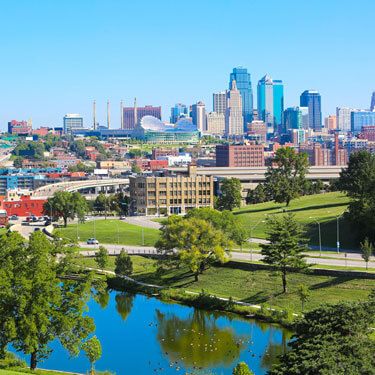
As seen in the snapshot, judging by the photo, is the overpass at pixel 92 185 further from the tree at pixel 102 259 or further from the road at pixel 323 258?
the tree at pixel 102 259

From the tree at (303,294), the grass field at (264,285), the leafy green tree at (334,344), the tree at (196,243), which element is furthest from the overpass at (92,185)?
the leafy green tree at (334,344)

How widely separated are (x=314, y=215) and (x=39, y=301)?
42.8 meters

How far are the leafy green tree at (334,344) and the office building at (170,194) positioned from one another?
73338mm

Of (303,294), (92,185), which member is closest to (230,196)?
(303,294)

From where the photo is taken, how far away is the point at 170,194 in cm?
10538

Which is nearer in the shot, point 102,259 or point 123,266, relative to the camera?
point 123,266

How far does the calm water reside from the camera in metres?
38.8

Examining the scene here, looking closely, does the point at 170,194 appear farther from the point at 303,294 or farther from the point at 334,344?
the point at 334,344

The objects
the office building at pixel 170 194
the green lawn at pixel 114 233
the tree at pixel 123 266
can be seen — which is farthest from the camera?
the office building at pixel 170 194

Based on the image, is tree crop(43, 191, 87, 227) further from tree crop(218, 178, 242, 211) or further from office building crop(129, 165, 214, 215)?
tree crop(218, 178, 242, 211)

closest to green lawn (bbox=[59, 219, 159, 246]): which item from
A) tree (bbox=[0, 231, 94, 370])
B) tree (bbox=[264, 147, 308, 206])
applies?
tree (bbox=[264, 147, 308, 206])

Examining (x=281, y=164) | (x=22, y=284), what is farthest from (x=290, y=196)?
(x=22, y=284)

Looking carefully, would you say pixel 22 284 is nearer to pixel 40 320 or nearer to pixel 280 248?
pixel 40 320

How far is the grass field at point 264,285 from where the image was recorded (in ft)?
154
